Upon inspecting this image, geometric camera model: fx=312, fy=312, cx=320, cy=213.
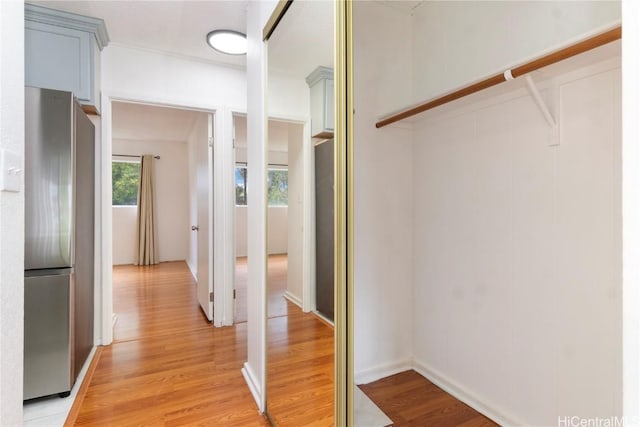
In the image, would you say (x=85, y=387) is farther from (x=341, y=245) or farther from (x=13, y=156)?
(x=341, y=245)

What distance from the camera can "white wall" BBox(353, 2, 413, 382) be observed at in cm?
90

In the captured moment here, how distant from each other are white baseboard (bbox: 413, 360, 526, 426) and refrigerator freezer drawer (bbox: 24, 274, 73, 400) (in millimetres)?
2008

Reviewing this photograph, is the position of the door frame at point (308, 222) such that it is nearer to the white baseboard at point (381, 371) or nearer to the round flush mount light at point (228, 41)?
the white baseboard at point (381, 371)

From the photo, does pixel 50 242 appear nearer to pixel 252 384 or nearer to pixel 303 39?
pixel 252 384

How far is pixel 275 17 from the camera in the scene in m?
1.51

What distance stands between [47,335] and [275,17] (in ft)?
7.05

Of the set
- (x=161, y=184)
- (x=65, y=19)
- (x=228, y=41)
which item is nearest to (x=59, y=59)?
(x=65, y=19)

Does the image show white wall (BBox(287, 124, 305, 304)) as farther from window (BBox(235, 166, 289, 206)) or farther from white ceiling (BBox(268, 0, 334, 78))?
white ceiling (BBox(268, 0, 334, 78))

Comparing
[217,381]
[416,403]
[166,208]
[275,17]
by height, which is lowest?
[217,381]

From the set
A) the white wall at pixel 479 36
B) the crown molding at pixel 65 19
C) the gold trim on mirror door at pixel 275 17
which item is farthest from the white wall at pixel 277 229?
the crown molding at pixel 65 19

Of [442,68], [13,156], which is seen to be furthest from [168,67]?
[442,68]

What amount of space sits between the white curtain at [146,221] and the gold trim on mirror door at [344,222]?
6.07 m

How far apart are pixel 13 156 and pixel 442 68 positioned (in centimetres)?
136

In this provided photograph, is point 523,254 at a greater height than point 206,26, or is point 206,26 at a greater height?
point 206,26
